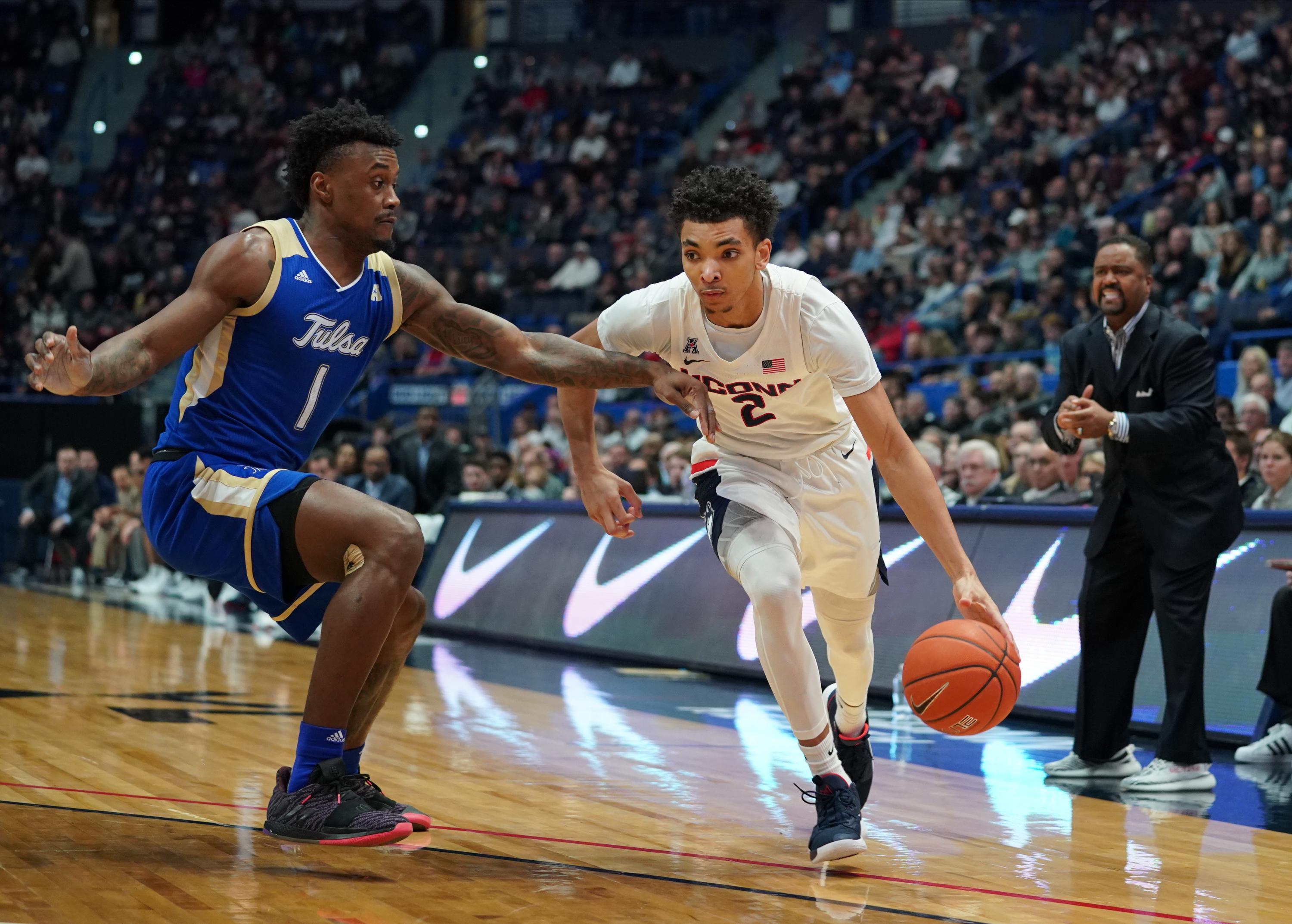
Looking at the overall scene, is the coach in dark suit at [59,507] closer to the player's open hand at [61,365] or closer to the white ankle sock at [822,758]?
the player's open hand at [61,365]

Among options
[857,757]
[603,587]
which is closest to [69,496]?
[603,587]

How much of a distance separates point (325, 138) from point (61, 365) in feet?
3.78

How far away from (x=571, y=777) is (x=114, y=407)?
15.9 metres

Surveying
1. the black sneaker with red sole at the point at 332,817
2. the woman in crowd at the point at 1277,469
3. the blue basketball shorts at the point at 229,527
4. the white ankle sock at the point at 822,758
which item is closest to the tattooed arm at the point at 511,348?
the blue basketball shorts at the point at 229,527

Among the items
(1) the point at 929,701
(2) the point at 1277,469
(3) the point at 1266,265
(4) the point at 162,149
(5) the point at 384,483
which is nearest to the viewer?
(1) the point at 929,701

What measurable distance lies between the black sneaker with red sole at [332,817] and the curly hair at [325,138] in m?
1.80

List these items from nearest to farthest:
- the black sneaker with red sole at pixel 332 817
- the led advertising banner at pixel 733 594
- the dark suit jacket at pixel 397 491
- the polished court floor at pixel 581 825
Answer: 1. the polished court floor at pixel 581 825
2. the black sneaker with red sole at pixel 332 817
3. the led advertising banner at pixel 733 594
4. the dark suit jacket at pixel 397 491

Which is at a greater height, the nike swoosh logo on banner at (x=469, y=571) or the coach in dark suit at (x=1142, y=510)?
the coach in dark suit at (x=1142, y=510)

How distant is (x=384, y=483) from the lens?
41.4ft

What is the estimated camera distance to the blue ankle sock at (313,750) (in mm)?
4215

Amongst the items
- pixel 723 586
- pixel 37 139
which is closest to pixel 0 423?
pixel 37 139

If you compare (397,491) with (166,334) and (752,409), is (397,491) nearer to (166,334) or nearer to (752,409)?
(752,409)

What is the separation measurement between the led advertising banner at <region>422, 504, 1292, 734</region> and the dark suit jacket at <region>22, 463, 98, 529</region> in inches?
266

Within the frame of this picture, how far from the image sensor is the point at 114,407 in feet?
65.3
